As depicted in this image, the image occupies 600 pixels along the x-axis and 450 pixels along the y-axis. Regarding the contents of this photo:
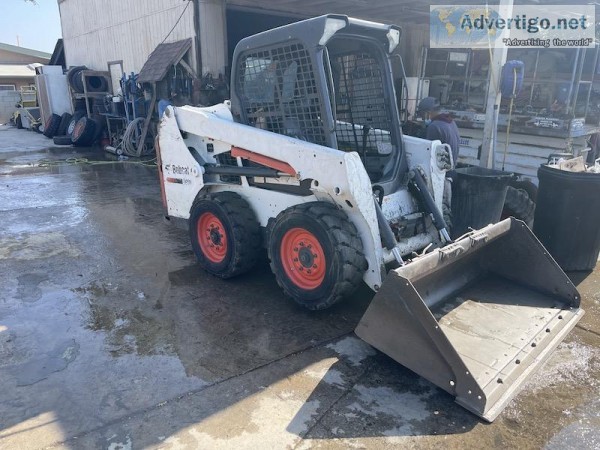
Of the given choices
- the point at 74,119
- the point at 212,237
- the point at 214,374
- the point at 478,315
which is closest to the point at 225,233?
the point at 212,237

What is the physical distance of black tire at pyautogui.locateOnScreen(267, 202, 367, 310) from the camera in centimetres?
343

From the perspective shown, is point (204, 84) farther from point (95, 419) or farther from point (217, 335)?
point (95, 419)

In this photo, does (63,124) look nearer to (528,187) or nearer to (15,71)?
(528,187)

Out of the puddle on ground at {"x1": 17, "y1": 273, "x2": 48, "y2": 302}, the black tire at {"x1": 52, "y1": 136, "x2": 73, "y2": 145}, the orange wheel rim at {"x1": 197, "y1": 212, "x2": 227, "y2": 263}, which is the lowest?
the puddle on ground at {"x1": 17, "y1": 273, "x2": 48, "y2": 302}

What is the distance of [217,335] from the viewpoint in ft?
11.7

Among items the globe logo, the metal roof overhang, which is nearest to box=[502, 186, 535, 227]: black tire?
the globe logo

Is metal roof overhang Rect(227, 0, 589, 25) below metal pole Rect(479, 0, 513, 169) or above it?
above

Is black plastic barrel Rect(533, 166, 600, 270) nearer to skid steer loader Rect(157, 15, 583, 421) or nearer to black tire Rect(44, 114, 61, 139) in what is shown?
skid steer loader Rect(157, 15, 583, 421)

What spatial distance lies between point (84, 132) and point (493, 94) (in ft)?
40.5

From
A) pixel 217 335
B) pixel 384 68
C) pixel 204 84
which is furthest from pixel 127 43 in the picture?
pixel 217 335

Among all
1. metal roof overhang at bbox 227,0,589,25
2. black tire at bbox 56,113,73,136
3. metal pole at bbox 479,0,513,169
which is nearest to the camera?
metal pole at bbox 479,0,513,169

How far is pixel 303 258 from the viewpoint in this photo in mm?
3732

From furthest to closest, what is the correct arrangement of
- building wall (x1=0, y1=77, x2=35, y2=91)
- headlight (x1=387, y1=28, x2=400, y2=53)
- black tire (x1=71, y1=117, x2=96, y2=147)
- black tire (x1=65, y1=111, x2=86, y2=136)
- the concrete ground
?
building wall (x1=0, y1=77, x2=35, y2=91)
black tire (x1=65, y1=111, x2=86, y2=136)
black tire (x1=71, y1=117, x2=96, y2=147)
headlight (x1=387, y1=28, x2=400, y2=53)
the concrete ground

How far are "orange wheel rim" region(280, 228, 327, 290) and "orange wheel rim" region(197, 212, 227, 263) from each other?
2.59 ft
